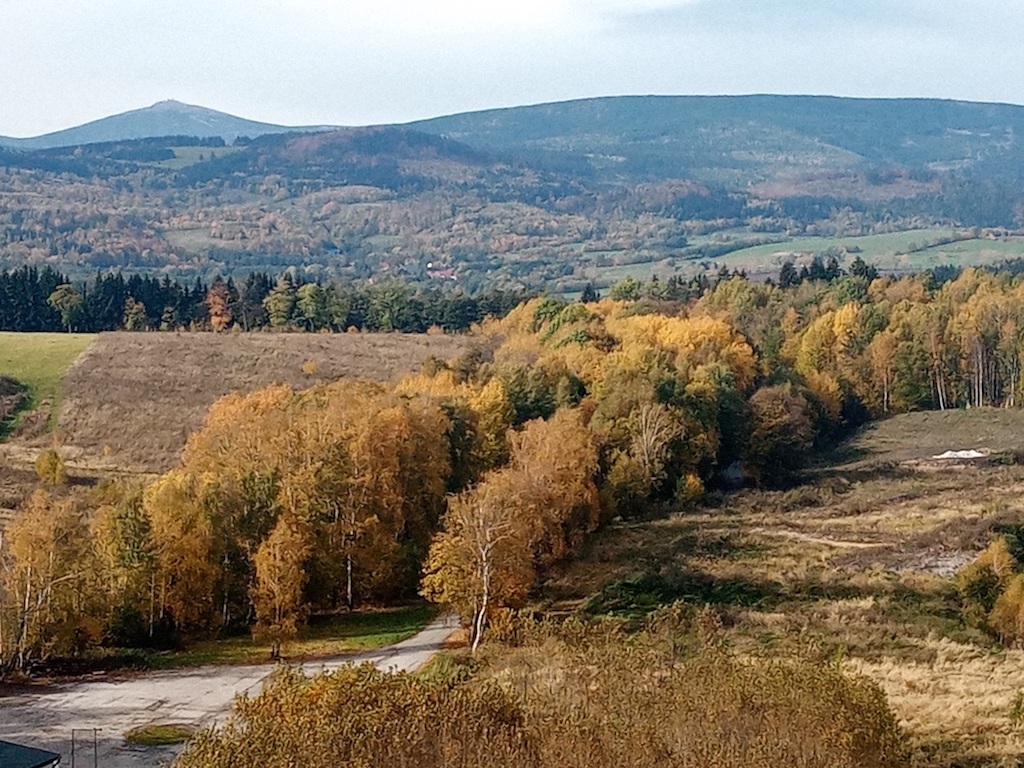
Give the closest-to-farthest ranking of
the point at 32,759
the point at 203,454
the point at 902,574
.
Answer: the point at 32,759 → the point at 902,574 → the point at 203,454

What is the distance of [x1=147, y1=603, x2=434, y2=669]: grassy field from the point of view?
3128cm

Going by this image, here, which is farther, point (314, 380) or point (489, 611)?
point (314, 380)

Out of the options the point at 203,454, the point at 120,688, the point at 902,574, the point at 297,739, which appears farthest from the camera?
the point at 203,454

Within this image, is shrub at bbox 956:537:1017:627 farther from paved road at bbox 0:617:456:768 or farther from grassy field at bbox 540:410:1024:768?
paved road at bbox 0:617:456:768

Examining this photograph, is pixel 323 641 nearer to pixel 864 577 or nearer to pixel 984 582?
pixel 864 577

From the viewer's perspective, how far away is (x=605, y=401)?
5662 cm

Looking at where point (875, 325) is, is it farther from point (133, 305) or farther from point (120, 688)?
point (120, 688)

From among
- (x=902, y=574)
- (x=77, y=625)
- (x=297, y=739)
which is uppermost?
(x=297, y=739)

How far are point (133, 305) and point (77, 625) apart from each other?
63999 mm

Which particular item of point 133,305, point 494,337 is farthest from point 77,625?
point 133,305

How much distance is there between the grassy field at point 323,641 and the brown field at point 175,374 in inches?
953

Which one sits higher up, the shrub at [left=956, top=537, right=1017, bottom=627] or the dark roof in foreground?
the dark roof in foreground

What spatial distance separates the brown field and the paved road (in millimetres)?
28601

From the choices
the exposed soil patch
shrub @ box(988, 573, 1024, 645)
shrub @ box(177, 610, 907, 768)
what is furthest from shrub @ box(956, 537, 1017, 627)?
the exposed soil patch
